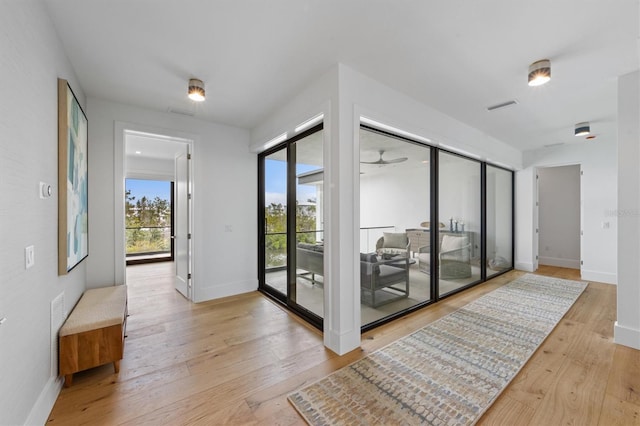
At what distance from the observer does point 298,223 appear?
11.3 ft

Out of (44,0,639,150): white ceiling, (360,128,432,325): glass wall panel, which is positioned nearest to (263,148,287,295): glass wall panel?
(44,0,639,150): white ceiling

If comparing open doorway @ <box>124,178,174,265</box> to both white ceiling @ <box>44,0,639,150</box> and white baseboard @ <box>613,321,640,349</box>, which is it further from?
white baseboard @ <box>613,321,640,349</box>

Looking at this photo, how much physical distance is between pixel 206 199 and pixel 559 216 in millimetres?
7826

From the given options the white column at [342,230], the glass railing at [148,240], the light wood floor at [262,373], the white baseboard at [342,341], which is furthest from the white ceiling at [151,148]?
the white baseboard at [342,341]

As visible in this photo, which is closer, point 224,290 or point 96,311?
point 96,311

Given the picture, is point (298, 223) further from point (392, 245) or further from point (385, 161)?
point (385, 161)

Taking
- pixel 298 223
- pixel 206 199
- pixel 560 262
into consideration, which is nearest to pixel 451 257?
pixel 298 223

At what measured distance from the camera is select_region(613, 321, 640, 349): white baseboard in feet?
8.27

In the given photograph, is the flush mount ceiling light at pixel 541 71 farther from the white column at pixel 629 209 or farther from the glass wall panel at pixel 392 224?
the glass wall panel at pixel 392 224

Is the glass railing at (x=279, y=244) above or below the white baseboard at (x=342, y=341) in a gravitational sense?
above

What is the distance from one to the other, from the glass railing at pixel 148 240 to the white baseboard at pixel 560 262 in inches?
387

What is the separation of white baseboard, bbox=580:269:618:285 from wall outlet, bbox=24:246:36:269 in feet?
25.0

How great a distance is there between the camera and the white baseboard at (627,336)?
252 cm

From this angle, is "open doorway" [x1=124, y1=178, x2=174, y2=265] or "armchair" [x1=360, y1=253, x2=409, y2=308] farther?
"open doorway" [x1=124, y1=178, x2=174, y2=265]
